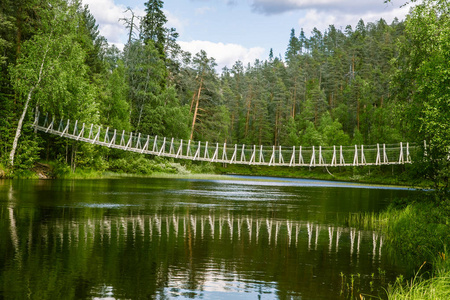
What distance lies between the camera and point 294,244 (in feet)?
22.9

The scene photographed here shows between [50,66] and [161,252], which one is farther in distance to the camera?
[50,66]

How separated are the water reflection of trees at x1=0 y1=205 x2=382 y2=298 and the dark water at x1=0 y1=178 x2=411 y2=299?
0.01m

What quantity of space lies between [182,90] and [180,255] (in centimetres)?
3417

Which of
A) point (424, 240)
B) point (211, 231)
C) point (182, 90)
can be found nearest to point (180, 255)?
point (211, 231)

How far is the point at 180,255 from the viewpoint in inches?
230

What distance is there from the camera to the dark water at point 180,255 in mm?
4336

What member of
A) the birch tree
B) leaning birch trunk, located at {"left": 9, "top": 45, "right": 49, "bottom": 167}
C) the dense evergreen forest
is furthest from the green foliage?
leaning birch trunk, located at {"left": 9, "top": 45, "right": 49, "bottom": 167}

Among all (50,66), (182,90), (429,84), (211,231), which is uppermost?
(182,90)

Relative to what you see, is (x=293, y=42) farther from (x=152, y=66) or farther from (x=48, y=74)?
(x=48, y=74)

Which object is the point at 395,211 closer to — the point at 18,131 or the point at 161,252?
the point at 161,252

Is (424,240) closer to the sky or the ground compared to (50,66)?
closer to the ground

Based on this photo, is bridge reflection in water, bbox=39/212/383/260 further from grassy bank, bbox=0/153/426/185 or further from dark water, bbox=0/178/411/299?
grassy bank, bbox=0/153/426/185

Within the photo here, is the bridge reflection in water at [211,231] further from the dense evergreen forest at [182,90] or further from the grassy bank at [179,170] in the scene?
the grassy bank at [179,170]

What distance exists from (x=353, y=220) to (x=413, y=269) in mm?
4062
